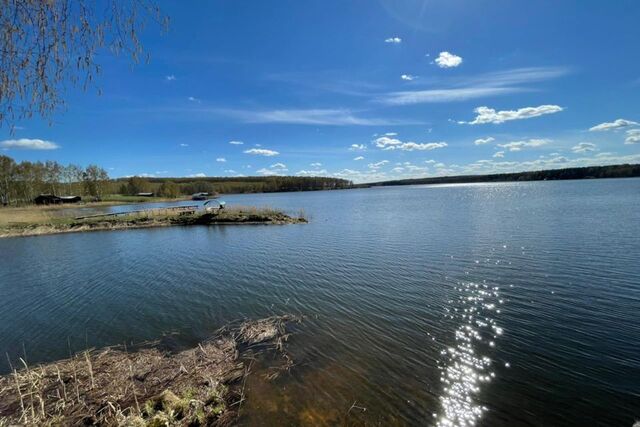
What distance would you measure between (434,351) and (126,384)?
7.77m

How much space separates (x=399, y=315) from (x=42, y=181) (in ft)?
366

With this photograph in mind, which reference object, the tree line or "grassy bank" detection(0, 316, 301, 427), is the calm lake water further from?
the tree line

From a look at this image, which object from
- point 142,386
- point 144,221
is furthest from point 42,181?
point 142,386

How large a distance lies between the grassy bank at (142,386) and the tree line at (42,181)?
311 ft

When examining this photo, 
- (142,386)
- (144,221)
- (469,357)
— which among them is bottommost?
(469,357)

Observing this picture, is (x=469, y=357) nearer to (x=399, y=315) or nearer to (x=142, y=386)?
(x=399, y=315)

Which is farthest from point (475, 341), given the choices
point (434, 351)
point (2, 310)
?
point (2, 310)

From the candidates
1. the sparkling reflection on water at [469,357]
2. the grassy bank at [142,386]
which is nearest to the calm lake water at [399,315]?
the sparkling reflection on water at [469,357]

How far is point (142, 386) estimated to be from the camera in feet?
23.4

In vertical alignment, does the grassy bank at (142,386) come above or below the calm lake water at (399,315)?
above

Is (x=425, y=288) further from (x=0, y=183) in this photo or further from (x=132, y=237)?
(x=0, y=183)

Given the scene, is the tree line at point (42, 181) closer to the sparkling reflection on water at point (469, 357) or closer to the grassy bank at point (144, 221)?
the grassy bank at point (144, 221)

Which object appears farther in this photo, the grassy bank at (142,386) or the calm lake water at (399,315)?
the calm lake water at (399,315)

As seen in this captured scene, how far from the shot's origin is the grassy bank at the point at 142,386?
19.5ft
